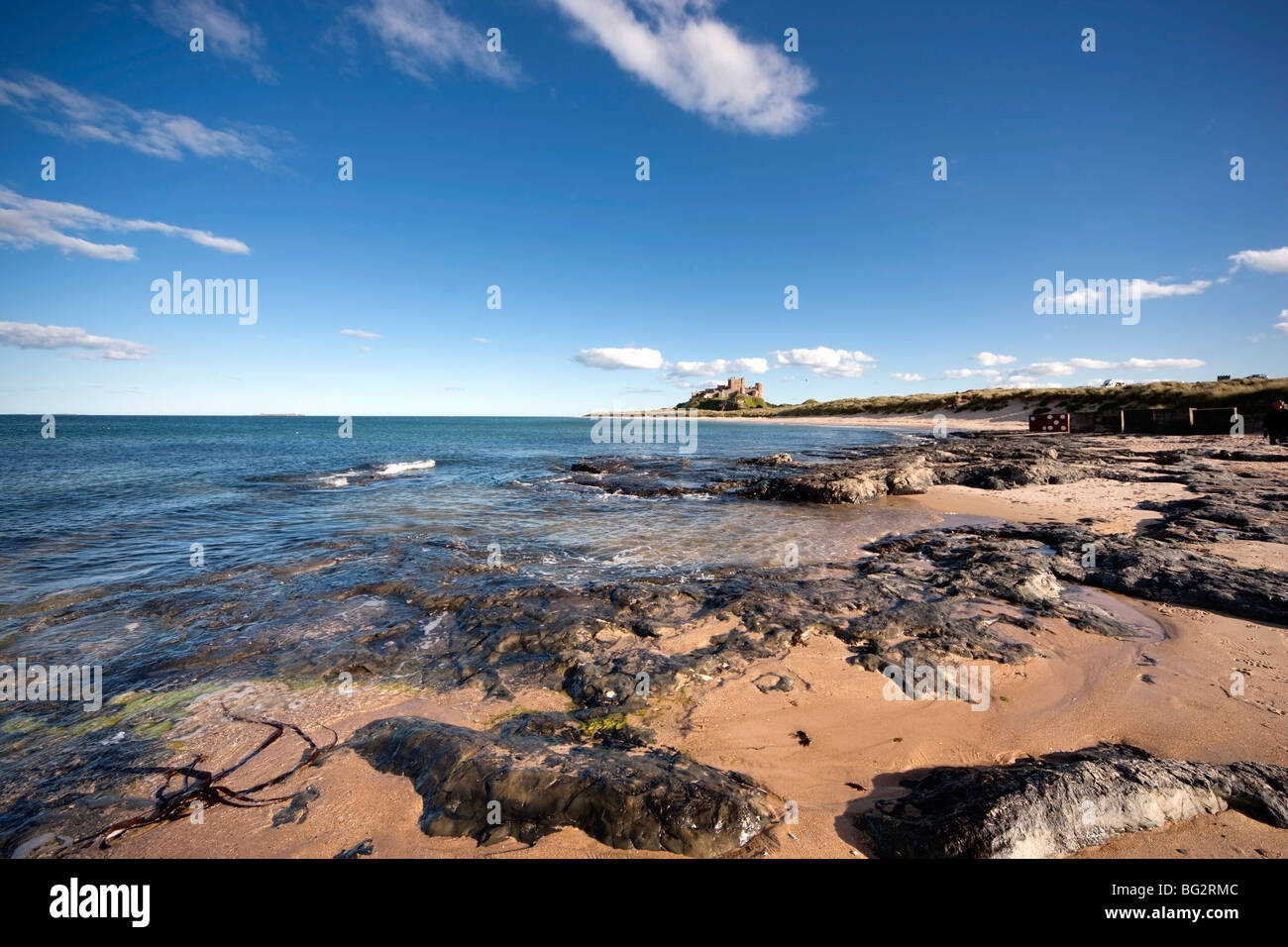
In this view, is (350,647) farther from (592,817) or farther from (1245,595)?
(1245,595)

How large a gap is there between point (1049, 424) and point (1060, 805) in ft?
165

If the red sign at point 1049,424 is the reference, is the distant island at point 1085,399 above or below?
above

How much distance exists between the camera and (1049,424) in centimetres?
4188

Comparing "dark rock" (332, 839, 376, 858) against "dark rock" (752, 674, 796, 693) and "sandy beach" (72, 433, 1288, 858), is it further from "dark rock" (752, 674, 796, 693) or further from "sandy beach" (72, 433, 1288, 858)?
"dark rock" (752, 674, 796, 693)

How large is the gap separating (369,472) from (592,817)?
29597mm

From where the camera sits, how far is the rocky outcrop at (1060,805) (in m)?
3.04

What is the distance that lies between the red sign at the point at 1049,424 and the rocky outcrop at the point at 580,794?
50.2 meters

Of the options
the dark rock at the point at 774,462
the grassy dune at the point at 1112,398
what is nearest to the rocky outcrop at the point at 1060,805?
the dark rock at the point at 774,462

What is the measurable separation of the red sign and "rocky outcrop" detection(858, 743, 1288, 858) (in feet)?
157

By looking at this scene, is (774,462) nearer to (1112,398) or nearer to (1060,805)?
(1060,805)

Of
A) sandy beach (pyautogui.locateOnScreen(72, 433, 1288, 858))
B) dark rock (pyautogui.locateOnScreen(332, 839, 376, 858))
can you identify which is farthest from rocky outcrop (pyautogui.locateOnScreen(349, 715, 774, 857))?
dark rock (pyautogui.locateOnScreen(332, 839, 376, 858))

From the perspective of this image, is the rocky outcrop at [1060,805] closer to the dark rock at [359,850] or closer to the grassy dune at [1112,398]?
the dark rock at [359,850]

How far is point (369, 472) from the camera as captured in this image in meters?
28.6
